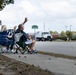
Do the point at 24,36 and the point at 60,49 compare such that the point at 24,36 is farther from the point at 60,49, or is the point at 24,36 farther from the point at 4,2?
the point at 60,49

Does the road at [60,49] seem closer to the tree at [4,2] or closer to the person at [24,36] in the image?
the person at [24,36]

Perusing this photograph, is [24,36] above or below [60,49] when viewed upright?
above

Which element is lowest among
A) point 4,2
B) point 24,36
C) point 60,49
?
point 60,49

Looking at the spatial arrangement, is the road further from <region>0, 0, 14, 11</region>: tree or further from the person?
<region>0, 0, 14, 11</region>: tree

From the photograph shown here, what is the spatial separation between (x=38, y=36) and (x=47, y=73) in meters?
58.9

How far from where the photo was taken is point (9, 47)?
22.4 meters

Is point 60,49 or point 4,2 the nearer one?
point 4,2

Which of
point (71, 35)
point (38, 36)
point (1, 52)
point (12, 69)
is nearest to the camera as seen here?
point (12, 69)

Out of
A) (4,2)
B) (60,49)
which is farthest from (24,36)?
(60,49)

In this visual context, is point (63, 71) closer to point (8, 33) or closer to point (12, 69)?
point (12, 69)

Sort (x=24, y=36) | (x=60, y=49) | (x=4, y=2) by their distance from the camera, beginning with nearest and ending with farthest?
(x=24, y=36), (x=4, y=2), (x=60, y=49)

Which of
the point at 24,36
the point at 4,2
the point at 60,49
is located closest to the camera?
the point at 24,36

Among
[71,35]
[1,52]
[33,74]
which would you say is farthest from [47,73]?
[71,35]

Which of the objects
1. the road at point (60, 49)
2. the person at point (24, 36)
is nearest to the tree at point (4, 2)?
the person at point (24, 36)
